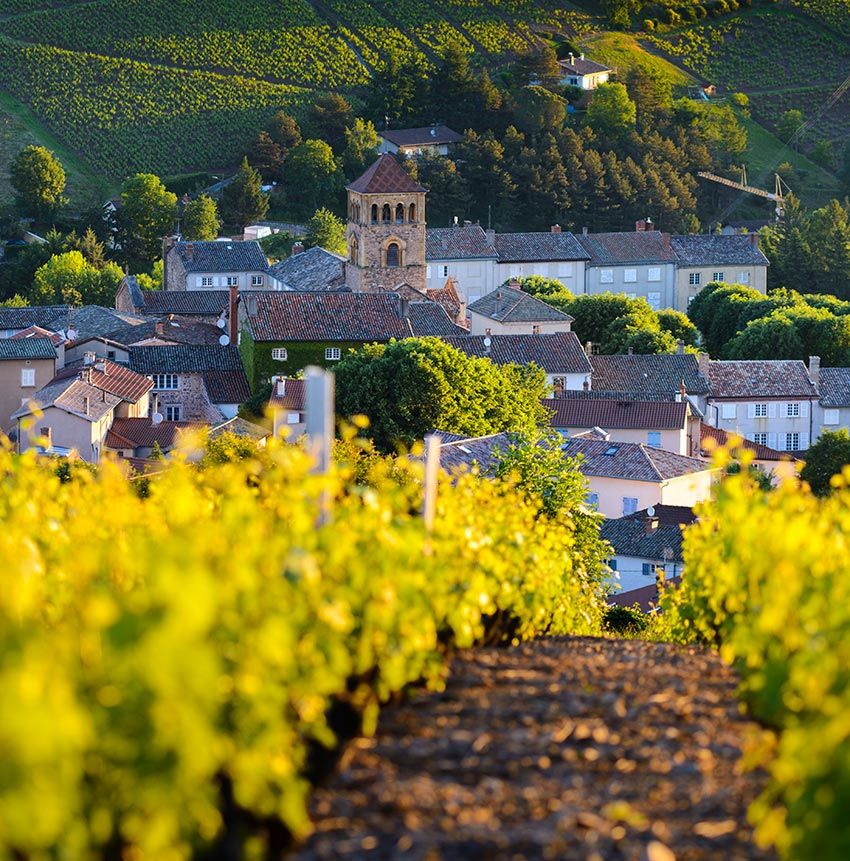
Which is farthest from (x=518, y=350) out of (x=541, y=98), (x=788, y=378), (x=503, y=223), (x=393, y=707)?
(x=393, y=707)

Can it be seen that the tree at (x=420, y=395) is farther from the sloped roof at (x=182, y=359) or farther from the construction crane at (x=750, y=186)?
the construction crane at (x=750, y=186)

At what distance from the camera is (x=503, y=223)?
106750mm

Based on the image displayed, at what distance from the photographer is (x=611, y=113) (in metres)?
116

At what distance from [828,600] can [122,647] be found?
15.1ft

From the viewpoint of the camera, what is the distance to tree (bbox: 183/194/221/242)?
9738cm

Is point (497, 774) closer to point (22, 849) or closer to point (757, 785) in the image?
point (757, 785)

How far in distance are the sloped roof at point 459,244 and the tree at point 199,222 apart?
10.5m

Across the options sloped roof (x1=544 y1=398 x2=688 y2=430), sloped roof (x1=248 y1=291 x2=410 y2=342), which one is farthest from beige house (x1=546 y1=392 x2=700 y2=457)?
sloped roof (x1=248 y1=291 x2=410 y2=342)

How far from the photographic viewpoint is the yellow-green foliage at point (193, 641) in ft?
23.4

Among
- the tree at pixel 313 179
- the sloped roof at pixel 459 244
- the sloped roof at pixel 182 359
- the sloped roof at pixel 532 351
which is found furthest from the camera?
the tree at pixel 313 179

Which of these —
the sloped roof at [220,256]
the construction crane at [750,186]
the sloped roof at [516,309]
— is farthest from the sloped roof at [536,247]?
the construction crane at [750,186]

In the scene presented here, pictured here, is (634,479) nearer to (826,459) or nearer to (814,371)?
(826,459)

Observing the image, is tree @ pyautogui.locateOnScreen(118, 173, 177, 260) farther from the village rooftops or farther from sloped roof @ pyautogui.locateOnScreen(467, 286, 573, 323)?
sloped roof @ pyautogui.locateOnScreen(467, 286, 573, 323)

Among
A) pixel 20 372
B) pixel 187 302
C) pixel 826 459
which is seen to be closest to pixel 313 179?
pixel 187 302
